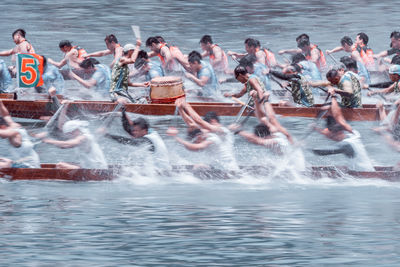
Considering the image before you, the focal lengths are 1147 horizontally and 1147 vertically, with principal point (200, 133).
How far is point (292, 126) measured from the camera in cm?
1838

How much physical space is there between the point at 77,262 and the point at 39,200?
2889mm

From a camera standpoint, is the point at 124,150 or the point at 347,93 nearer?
the point at 347,93

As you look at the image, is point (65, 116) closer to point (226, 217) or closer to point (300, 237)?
point (226, 217)

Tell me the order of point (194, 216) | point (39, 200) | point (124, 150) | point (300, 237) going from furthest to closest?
point (124, 150) < point (39, 200) < point (194, 216) < point (300, 237)

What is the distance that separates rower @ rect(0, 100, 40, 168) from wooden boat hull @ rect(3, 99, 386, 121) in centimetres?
105

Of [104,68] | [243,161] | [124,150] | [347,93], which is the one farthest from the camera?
[104,68]

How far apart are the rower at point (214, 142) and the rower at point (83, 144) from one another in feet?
3.16

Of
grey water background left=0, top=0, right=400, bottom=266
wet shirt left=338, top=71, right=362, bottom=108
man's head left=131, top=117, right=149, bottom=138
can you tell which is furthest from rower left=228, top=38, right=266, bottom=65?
man's head left=131, top=117, right=149, bottom=138

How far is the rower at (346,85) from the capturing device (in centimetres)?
1402

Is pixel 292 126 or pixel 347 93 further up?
pixel 347 93

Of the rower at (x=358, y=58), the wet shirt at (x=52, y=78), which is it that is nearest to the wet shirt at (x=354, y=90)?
the rower at (x=358, y=58)

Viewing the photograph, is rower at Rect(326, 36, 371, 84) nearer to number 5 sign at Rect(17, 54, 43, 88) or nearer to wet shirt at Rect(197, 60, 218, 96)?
wet shirt at Rect(197, 60, 218, 96)

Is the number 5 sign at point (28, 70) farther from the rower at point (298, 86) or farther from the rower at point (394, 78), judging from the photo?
the rower at point (394, 78)

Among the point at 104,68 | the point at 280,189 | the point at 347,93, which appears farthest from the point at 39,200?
the point at 104,68
